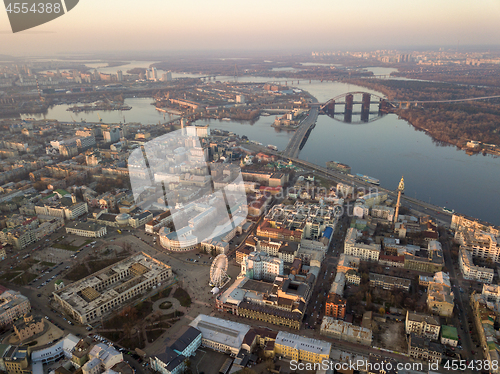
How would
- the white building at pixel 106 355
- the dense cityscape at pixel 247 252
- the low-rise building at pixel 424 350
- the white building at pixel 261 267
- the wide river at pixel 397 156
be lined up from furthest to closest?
the wide river at pixel 397 156 < the white building at pixel 261 267 < the dense cityscape at pixel 247 252 < the low-rise building at pixel 424 350 < the white building at pixel 106 355

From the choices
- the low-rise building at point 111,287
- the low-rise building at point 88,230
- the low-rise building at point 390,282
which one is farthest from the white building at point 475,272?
the low-rise building at point 88,230

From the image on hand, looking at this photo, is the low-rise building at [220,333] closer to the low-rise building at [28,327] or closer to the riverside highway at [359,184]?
the low-rise building at [28,327]

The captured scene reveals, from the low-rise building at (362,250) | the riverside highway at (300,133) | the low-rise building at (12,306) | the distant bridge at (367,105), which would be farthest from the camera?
the distant bridge at (367,105)

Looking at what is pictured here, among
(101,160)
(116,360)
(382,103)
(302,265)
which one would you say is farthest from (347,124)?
(116,360)

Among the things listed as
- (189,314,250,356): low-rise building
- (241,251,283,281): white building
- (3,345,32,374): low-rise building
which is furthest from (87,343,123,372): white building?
(241,251,283,281): white building

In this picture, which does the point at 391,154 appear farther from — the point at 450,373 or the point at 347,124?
the point at 450,373

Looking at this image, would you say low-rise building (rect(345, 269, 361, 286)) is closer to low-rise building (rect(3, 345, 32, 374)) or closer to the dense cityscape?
the dense cityscape

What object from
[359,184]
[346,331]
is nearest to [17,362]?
[346,331]
